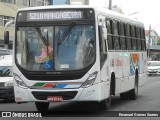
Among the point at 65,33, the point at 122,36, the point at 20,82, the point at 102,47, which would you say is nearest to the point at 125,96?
the point at 122,36

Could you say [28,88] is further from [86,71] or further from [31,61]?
[86,71]

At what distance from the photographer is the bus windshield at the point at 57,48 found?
14.5 m

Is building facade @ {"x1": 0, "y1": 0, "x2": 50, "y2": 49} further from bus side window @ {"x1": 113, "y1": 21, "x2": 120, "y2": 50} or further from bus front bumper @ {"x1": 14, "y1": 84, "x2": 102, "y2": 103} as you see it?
bus front bumper @ {"x1": 14, "y1": 84, "x2": 102, "y2": 103}

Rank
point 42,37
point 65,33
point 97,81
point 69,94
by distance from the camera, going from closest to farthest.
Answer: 1. point 69,94
2. point 97,81
3. point 65,33
4. point 42,37

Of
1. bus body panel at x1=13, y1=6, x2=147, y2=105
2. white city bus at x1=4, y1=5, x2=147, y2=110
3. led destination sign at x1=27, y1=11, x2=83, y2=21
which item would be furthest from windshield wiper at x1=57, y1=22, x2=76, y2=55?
bus body panel at x1=13, y1=6, x2=147, y2=105

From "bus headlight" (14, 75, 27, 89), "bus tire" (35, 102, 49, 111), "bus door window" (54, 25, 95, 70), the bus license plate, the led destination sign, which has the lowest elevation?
"bus tire" (35, 102, 49, 111)

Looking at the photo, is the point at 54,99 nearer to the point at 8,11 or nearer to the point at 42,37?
the point at 42,37

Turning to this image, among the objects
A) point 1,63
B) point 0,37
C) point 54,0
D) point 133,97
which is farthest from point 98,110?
point 54,0

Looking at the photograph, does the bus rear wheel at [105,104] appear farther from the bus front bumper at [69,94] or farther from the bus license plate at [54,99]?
the bus license plate at [54,99]

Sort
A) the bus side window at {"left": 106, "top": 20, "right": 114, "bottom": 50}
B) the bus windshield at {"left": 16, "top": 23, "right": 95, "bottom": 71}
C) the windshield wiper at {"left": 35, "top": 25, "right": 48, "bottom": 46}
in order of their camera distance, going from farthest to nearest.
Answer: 1. the bus side window at {"left": 106, "top": 20, "right": 114, "bottom": 50}
2. the windshield wiper at {"left": 35, "top": 25, "right": 48, "bottom": 46}
3. the bus windshield at {"left": 16, "top": 23, "right": 95, "bottom": 71}

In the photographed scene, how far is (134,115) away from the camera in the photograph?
1493 cm

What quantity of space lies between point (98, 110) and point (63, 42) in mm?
2868

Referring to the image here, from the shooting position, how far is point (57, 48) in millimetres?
14578

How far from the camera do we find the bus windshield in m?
14.5
